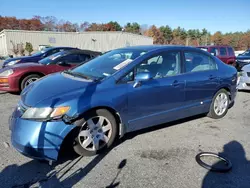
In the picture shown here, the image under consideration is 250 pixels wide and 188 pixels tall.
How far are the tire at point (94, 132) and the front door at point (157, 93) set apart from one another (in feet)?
1.19

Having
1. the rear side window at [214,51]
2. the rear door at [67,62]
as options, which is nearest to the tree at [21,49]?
the rear door at [67,62]

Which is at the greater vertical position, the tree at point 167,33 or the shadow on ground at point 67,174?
the tree at point 167,33

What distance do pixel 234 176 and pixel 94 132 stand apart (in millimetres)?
1876

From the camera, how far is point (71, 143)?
122 inches

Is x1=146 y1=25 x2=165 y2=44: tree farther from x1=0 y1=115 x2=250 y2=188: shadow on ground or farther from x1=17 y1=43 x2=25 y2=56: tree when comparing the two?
x1=0 y1=115 x2=250 y2=188: shadow on ground

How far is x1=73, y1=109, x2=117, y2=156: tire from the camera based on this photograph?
312cm

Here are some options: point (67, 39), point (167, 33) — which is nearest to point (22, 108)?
point (67, 39)

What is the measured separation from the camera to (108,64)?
13.0 feet

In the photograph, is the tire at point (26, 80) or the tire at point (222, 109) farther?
the tire at point (26, 80)

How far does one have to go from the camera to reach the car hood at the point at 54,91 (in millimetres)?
2965

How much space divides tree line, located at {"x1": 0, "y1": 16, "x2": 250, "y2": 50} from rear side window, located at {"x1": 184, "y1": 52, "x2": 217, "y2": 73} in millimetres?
64383

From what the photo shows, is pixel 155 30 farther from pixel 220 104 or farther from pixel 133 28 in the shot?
pixel 220 104

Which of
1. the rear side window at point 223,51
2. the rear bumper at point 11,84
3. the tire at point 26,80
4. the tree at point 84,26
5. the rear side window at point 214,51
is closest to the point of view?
the rear bumper at point 11,84

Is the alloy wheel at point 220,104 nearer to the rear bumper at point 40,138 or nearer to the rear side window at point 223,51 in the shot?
the rear bumper at point 40,138
